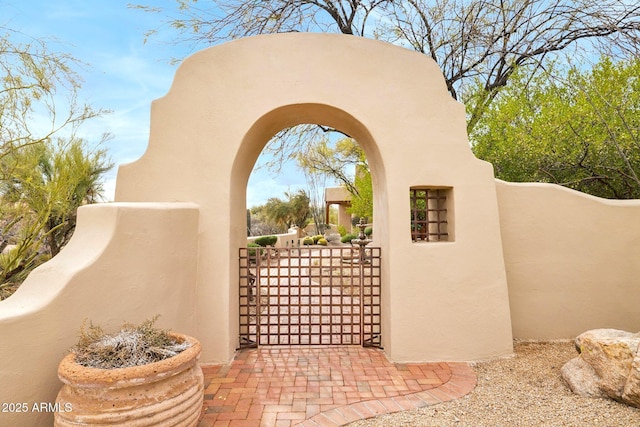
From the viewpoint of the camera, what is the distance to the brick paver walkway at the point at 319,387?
11.7 ft

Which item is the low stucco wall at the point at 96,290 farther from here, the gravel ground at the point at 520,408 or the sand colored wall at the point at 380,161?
the gravel ground at the point at 520,408

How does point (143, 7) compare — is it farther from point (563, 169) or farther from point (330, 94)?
point (563, 169)

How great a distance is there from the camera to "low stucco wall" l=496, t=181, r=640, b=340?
5.48m

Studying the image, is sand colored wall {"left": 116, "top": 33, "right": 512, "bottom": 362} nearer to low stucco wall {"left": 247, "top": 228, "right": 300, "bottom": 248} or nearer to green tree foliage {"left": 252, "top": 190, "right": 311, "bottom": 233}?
low stucco wall {"left": 247, "top": 228, "right": 300, "bottom": 248}

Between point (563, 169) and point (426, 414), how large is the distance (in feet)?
20.5

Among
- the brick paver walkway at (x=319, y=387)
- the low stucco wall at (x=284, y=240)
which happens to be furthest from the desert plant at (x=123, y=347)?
the low stucco wall at (x=284, y=240)

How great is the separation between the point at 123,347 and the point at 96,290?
2.43ft

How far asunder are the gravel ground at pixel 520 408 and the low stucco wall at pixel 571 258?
1337mm

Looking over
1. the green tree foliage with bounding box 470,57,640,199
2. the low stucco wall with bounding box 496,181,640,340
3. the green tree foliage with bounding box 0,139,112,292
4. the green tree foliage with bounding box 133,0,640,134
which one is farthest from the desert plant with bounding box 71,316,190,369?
the green tree foliage with bounding box 133,0,640,134

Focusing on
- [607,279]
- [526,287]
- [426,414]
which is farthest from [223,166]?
[607,279]

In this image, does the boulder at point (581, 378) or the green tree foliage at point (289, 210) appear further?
the green tree foliage at point (289, 210)

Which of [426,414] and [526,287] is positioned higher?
[526,287]

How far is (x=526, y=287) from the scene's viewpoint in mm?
5523

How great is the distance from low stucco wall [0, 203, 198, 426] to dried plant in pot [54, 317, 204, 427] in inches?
9.8
